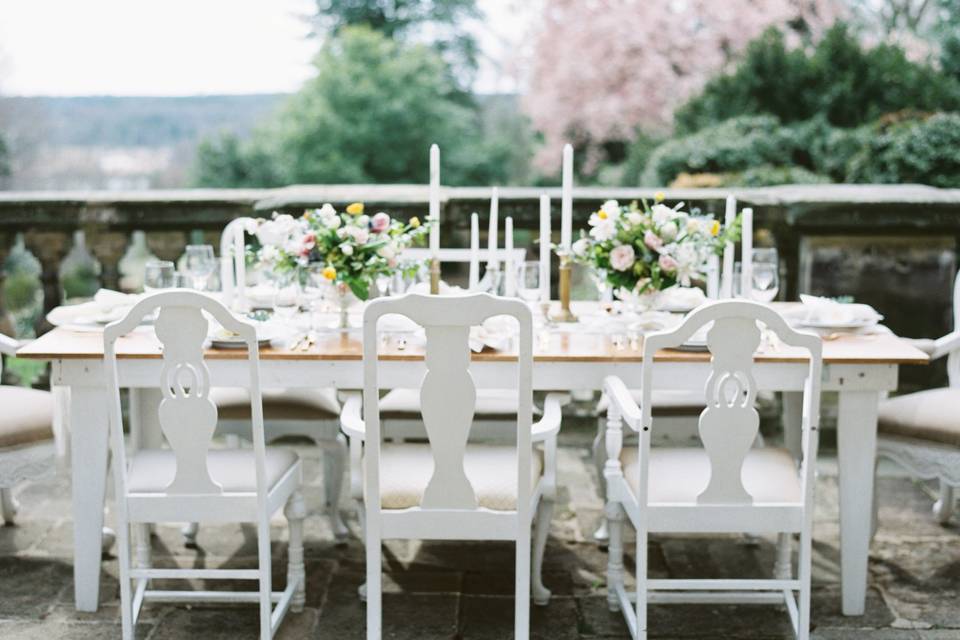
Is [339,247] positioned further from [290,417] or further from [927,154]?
[927,154]

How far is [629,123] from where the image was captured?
588 inches

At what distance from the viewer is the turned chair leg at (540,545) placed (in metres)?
3.08

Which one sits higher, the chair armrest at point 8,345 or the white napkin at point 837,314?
the white napkin at point 837,314

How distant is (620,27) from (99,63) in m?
7.44

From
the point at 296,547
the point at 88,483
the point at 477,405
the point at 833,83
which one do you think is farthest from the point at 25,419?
the point at 833,83

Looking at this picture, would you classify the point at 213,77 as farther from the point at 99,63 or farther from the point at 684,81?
the point at 684,81

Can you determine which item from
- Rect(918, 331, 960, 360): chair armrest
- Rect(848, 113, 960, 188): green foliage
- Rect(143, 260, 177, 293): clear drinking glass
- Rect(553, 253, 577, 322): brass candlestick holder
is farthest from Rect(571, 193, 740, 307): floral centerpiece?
Rect(848, 113, 960, 188): green foliage

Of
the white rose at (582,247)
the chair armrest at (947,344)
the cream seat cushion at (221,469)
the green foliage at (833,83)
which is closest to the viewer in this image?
the cream seat cushion at (221,469)

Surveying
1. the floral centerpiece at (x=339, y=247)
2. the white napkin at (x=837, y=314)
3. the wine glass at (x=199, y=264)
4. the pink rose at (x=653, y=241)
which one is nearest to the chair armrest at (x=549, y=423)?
the pink rose at (x=653, y=241)

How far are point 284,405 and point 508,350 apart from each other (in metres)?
0.91

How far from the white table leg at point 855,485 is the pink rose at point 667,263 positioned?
602 millimetres

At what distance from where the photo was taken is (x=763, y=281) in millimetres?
3426

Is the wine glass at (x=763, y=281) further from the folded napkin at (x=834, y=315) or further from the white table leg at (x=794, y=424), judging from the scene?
the white table leg at (x=794, y=424)

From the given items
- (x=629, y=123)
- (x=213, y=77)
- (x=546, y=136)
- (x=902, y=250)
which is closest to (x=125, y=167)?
(x=213, y=77)
